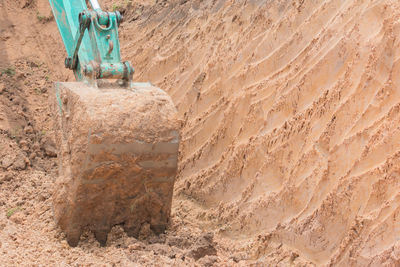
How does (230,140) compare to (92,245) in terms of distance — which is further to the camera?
(230,140)

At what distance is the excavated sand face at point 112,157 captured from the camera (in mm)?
2918

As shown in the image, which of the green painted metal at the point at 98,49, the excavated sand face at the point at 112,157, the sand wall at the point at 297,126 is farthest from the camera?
the green painted metal at the point at 98,49

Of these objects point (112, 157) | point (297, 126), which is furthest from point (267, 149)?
point (112, 157)

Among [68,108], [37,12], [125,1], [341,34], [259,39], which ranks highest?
[341,34]

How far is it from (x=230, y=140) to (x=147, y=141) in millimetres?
899

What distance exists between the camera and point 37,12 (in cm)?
593

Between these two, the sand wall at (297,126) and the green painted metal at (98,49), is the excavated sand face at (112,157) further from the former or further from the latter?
the sand wall at (297,126)

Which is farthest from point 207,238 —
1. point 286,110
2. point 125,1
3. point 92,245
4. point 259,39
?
point 125,1

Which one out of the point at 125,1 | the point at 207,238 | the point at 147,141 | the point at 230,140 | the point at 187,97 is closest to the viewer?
the point at 147,141

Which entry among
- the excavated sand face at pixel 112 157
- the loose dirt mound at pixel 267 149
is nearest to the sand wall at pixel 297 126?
the loose dirt mound at pixel 267 149

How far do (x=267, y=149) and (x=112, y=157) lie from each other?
0.98m

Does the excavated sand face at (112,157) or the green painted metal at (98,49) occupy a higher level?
the green painted metal at (98,49)

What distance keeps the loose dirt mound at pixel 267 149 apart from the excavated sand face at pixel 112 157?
137 mm

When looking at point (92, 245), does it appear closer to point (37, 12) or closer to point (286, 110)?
point (286, 110)
